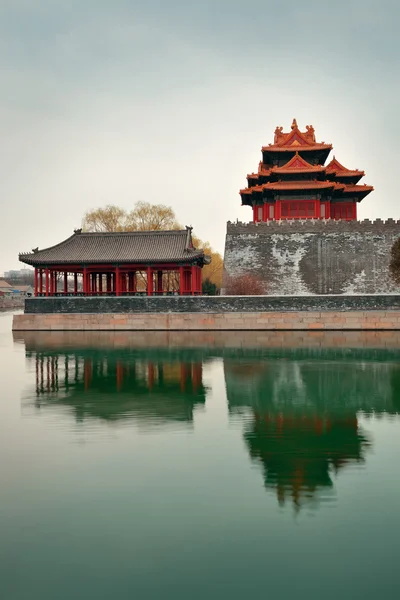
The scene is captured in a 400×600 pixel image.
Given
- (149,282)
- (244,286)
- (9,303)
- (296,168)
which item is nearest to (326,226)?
(296,168)

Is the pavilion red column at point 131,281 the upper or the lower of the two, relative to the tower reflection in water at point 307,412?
upper

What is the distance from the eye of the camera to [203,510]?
20.8ft

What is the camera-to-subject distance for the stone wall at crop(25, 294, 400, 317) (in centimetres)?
2780

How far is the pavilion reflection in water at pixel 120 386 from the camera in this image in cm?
1126

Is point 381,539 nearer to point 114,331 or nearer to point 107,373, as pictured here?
point 107,373

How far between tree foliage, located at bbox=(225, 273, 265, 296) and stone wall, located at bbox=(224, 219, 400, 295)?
1.51ft

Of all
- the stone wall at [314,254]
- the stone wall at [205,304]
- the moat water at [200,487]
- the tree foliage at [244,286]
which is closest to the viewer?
the moat water at [200,487]

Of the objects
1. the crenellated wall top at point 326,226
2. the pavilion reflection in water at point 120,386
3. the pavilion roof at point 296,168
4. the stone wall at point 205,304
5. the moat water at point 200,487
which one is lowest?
the moat water at point 200,487

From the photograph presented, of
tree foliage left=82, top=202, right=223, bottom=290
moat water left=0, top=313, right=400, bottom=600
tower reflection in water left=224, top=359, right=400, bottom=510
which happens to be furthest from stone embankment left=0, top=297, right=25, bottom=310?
moat water left=0, top=313, right=400, bottom=600

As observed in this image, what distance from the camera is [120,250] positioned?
101ft

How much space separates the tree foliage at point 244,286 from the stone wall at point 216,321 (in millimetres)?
Result: 4616

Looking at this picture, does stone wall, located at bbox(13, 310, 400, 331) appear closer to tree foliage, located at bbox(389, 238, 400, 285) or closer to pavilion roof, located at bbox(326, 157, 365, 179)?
tree foliage, located at bbox(389, 238, 400, 285)

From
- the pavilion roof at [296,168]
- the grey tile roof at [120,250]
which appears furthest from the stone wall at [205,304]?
the pavilion roof at [296,168]

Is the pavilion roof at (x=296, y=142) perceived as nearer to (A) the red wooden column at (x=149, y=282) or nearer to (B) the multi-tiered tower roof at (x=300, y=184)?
(B) the multi-tiered tower roof at (x=300, y=184)
